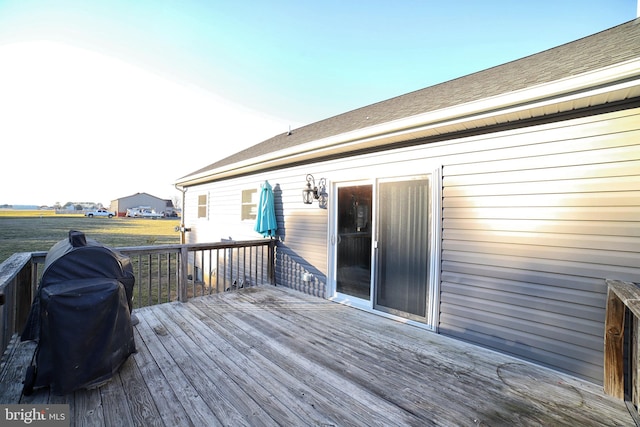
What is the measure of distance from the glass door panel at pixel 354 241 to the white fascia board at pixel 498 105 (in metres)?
0.77

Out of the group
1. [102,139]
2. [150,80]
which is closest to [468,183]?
[150,80]

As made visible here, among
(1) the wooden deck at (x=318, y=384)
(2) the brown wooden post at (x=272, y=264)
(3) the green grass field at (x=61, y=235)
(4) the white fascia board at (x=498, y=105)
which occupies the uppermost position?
(4) the white fascia board at (x=498, y=105)

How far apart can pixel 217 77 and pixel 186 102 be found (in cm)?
192

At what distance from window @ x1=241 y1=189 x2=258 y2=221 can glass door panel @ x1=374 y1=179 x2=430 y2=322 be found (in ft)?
11.6

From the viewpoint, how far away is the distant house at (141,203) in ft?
173

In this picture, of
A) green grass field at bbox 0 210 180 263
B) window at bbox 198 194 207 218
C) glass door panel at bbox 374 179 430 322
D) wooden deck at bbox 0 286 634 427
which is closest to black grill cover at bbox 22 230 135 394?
wooden deck at bbox 0 286 634 427

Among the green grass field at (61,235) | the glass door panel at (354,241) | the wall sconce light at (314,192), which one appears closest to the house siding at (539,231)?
the glass door panel at (354,241)

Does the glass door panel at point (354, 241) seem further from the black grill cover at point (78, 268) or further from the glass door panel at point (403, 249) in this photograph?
the black grill cover at point (78, 268)

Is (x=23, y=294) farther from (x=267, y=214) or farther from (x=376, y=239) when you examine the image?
(x=376, y=239)

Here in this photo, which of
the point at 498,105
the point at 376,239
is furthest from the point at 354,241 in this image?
the point at 498,105

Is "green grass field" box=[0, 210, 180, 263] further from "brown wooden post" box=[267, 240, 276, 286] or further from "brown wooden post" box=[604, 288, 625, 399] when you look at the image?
"brown wooden post" box=[604, 288, 625, 399]

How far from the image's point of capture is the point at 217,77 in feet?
21.7

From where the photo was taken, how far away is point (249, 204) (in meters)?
6.27

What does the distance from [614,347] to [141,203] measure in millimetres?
69142
